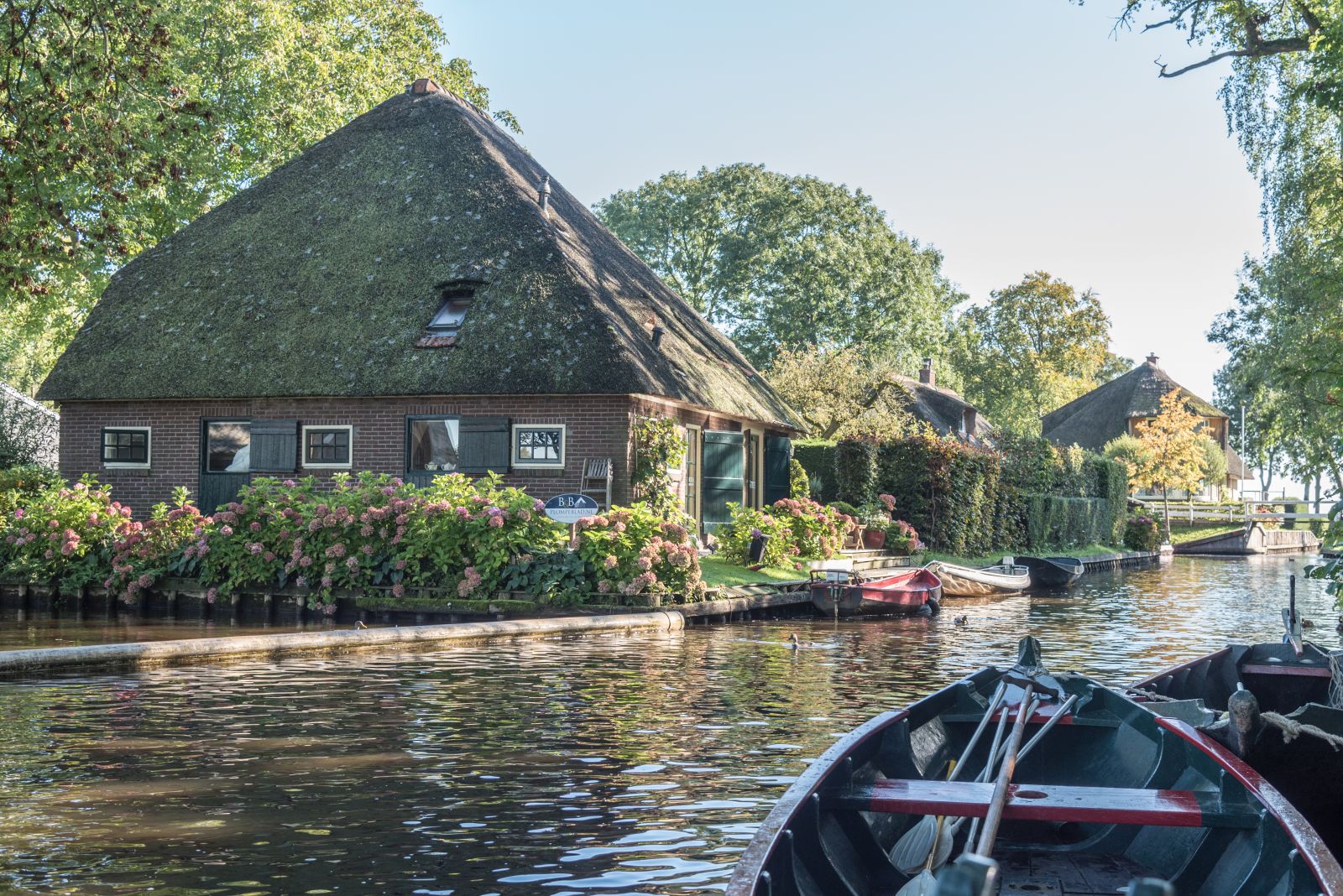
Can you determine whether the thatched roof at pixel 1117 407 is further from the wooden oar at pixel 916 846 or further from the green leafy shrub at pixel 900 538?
the wooden oar at pixel 916 846

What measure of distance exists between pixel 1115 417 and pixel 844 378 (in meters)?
36.9

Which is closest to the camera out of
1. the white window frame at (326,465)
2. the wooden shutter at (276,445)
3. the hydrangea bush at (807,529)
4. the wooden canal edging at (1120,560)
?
the white window frame at (326,465)

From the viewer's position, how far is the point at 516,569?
18109 mm

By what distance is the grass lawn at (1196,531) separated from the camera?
53.1m

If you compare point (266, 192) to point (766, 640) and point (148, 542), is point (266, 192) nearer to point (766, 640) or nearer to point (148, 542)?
point (148, 542)

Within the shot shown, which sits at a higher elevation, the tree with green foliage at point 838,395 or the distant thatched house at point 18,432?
the tree with green foliage at point 838,395

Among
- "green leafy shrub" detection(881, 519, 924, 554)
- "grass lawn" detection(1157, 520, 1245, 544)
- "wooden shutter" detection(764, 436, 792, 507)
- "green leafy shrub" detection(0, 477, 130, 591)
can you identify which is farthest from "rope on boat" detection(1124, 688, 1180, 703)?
"grass lawn" detection(1157, 520, 1245, 544)

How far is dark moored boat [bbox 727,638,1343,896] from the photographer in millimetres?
4574

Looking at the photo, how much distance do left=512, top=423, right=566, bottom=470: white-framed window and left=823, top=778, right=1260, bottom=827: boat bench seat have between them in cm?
1717

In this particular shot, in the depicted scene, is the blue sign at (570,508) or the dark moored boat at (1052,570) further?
the dark moored boat at (1052,570)

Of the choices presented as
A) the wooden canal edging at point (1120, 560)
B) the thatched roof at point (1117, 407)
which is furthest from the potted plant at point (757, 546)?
the thatched roof at point (1117, 407)

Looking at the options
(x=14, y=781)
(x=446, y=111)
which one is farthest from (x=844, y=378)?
(x=14, y=781)

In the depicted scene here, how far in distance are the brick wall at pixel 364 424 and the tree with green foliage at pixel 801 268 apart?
76.4 ft

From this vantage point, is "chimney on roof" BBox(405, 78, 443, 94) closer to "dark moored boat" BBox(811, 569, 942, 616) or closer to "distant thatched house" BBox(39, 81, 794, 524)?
"distant thatched house" BBox(39, 81, 794, 524)
